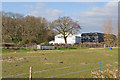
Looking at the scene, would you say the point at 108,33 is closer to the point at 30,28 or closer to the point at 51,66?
the point at 30,28

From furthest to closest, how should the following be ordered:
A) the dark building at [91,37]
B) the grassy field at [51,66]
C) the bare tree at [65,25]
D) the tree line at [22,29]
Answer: the dark building at [91,37] → the bare tree at [65,25] → the tree line at [22,29] → the grassy field at [51,66]

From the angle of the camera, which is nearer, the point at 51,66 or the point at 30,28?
the point at 51,66

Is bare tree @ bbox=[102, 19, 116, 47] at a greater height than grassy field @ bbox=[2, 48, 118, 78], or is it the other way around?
bare tree @ bbox=[102, 19, 116, 47]

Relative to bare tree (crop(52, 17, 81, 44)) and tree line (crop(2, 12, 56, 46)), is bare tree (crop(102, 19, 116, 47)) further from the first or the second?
tree line (crop(2, 12, 56, 46))

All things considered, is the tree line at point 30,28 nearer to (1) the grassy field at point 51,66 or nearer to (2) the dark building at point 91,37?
(2) the dark building at point 91,37

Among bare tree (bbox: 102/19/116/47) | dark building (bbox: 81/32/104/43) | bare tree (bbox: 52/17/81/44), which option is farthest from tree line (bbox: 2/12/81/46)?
dark building (bbox: 81/32/104/43)

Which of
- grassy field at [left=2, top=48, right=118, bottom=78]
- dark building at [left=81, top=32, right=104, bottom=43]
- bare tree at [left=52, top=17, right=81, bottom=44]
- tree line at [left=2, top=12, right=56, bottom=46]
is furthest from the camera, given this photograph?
dark building at [left=81, top=32, right=104, bottom=43]

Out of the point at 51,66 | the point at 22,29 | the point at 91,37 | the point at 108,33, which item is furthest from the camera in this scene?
the point at 91,37

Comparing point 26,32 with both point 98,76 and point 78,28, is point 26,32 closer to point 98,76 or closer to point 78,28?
point 78,28

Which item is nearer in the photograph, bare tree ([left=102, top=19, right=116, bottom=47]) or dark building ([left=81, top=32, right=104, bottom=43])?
bare tree ([left=102, top=19, right=116, bottom=47])

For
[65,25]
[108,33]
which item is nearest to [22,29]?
[65,25]

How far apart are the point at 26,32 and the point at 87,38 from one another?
32.8m

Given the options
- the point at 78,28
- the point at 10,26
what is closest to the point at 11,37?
the point at 10,26

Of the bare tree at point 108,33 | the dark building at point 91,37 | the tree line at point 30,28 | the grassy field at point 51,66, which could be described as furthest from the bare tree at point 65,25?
the grassy field at point 51,66
